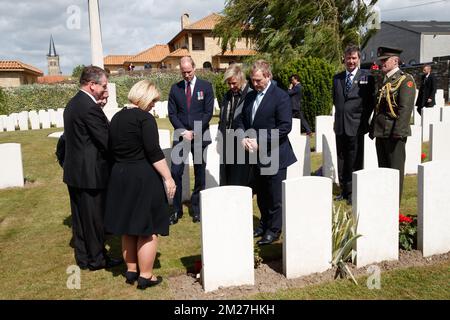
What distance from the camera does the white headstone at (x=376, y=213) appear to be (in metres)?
3.47

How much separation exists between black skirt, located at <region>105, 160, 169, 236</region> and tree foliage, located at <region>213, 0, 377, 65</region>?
1479 centimetres

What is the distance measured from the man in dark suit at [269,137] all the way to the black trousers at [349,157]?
1.50 meters

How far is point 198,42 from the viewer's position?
4972 centimetres

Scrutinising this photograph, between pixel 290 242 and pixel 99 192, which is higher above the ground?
pixel 99 192

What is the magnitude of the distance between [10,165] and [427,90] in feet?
34.5

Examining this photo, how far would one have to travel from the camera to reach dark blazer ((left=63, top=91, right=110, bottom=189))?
3629 millimetres

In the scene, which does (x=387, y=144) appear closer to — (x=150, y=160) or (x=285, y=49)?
(x=150, y=160)

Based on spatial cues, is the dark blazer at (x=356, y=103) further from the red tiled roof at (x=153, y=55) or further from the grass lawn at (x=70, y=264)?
the red tiled roof at (x=153, y=55)

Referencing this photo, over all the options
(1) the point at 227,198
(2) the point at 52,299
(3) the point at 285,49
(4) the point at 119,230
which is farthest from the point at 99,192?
(3) the point at 285,49

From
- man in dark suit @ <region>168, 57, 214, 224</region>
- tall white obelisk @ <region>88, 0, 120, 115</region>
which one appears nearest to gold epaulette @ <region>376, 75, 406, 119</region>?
man in dark suit @ <region>168, 57, 214, 224</region>

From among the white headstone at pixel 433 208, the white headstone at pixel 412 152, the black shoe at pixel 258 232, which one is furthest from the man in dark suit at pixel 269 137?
the white headstone at pixel 412 152

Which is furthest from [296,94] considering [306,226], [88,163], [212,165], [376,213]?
[88,163]
